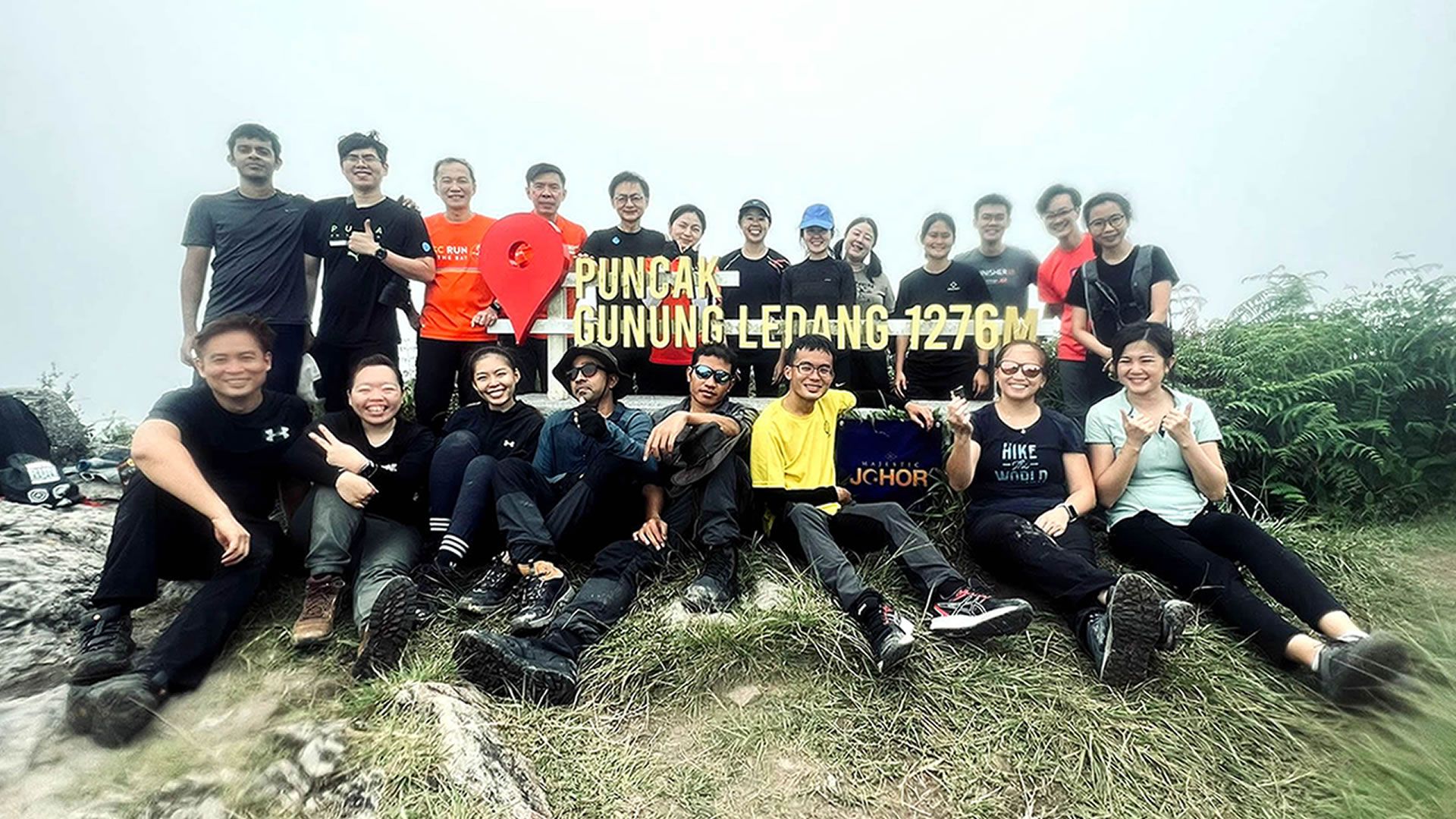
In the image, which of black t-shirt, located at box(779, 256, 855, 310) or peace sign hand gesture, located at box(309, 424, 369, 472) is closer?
peace sign hand gesture, located at box(309, 424, 369, 472)

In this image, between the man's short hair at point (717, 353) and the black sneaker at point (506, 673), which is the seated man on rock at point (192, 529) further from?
the man's short hair at point (717, 353)

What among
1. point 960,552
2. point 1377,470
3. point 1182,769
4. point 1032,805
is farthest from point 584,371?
point 1377,470

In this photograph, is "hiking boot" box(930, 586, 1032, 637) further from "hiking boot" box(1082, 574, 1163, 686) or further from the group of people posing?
"hiking boot" box(1082, 574, 1163, 686)

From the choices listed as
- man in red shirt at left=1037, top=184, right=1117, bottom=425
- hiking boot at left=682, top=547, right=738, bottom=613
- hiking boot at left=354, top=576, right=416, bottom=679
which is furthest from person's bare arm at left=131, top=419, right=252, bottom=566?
man in red shirt at left=1037, top=184, right=1117, bottom=425

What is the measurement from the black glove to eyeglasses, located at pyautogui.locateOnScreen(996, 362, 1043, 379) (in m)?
2.23

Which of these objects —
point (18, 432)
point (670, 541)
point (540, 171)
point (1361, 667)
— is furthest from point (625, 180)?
point (18, 432)

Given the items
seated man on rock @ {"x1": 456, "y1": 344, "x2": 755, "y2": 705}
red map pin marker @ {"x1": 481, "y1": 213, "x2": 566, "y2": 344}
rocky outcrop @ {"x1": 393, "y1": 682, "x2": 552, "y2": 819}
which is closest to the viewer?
rocky outcrop @ {"x1": 393, "y1": 682, "x2": 552, "y2": 819}

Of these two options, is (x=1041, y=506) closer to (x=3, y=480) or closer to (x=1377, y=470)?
(x=1377, y=470)

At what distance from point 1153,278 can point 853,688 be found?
3.41 meters

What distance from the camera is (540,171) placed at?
5234mm

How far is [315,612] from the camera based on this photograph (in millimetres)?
3320

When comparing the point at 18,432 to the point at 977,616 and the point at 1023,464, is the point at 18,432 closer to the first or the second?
the point at 977,616

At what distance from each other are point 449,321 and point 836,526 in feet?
10.0

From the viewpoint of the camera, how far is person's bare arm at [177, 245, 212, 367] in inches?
177
